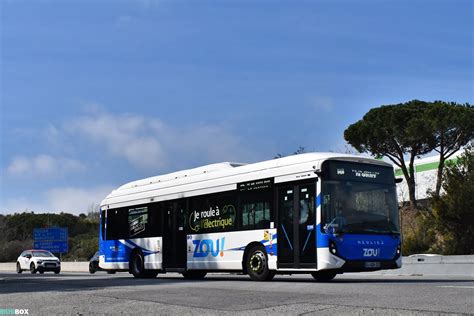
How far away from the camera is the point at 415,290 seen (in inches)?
471

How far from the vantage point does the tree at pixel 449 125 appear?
154 ft

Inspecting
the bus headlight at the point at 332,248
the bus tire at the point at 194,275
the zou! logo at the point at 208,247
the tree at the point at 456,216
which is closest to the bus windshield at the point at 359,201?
the bus headlight at the point at 332,248

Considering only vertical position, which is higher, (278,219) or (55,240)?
(278,219)

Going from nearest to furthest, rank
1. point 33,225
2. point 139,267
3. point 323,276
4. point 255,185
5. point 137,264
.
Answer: point 323,276 → point 255,185 → point 139,267 → point 137,264 → point 33,225

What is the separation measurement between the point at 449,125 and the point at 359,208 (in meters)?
33.6

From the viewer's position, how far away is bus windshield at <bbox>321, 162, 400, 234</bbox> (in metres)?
16.0

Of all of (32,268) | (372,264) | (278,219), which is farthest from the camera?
(32,268)

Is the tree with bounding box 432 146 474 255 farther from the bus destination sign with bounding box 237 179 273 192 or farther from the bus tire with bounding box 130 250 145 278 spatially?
the bus destination sign with bounding box 237 179 273 192

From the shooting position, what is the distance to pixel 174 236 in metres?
21.2

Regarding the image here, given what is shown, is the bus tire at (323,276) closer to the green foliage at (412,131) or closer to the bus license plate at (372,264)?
the bus license plate at (372,264)

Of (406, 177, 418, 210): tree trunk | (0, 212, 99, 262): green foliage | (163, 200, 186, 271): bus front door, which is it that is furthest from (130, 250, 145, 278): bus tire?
(0, 212, 99, 262): green foliage

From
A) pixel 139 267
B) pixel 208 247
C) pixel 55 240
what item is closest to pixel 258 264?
pixel 208 247

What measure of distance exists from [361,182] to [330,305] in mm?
7635

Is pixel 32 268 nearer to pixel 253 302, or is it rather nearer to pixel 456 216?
pixel 456 216
